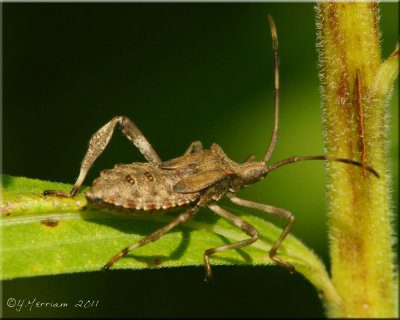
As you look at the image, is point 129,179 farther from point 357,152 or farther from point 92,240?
point 357,152

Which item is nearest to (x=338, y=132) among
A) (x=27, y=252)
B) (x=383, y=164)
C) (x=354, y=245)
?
(x=383, y=164)

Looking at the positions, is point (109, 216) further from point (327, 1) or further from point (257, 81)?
point (257, 81)

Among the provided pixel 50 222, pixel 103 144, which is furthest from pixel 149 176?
pixel 50 222

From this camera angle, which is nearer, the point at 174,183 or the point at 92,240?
the point at 92,240

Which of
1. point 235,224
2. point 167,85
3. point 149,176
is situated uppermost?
point 167,85

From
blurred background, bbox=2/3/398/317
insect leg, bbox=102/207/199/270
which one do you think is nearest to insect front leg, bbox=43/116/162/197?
insect leg, bbox=102/207/199/270

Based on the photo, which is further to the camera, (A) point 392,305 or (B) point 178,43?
(B) point 178,43
